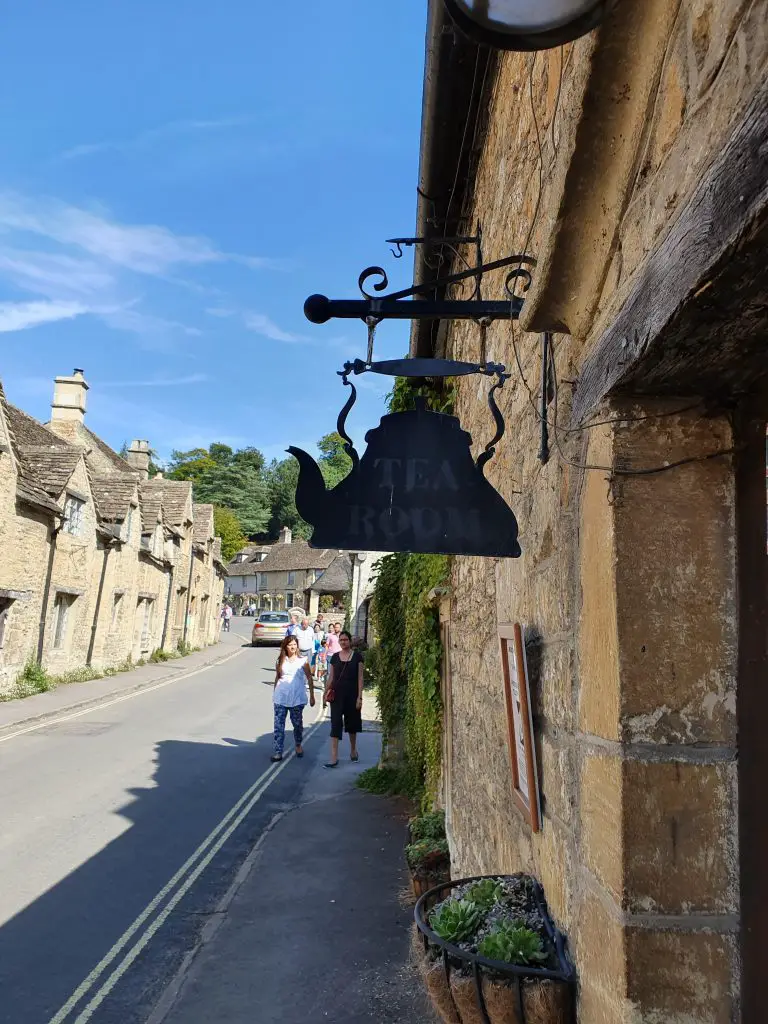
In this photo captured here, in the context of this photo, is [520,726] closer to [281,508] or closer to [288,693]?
[288,693]

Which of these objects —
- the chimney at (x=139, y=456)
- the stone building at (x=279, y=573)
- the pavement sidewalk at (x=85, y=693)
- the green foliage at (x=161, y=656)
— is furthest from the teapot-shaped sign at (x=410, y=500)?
the stone building at (x=279, y=573)

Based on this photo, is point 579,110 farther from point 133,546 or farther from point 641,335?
point 133,546

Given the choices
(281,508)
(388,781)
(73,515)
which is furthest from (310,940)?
(281,508)

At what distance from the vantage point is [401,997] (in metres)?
4.09

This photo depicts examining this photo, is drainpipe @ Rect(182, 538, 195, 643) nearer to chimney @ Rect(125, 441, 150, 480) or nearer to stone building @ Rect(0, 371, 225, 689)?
stone building @ Rect(0, 371, 225, 689)

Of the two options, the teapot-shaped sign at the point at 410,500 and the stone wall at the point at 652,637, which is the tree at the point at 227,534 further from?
the stone wall at the point at 652,637

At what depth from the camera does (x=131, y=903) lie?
5.58 m

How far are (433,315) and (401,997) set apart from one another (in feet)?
11.9

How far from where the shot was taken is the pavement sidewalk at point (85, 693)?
Answer: 533 inches

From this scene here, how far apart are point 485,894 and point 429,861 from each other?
3321 mm

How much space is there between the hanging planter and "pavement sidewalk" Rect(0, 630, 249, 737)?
8842 mm

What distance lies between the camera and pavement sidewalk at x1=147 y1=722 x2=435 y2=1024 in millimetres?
3977

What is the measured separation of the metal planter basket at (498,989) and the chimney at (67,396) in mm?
26983

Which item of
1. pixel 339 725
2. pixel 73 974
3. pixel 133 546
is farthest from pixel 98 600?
pixel 73 974
